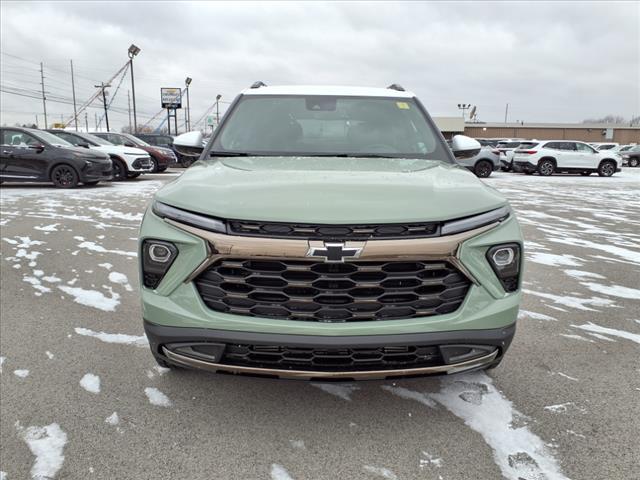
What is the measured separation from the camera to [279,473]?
80.3 inches

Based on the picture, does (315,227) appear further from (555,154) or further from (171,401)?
(555,154)

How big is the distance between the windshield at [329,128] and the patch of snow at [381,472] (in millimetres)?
1920

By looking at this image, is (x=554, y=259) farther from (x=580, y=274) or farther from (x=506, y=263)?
(x=506, y=263)

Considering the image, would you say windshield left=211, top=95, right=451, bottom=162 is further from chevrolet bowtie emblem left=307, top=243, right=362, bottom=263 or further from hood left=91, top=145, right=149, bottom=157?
hood left=91, top=145, right=149, bottom=157

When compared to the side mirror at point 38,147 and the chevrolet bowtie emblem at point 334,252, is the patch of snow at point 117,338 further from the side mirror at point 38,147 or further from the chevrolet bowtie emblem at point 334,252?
the side mirror at point 38,147

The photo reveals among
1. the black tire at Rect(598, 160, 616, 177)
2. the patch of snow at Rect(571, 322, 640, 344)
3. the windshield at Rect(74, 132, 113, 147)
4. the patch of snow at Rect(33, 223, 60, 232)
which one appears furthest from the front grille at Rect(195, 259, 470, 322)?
the black tire at Rect(598, 160, 616, 177)

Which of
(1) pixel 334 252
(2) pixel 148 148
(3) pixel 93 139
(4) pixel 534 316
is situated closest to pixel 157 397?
(1) pixel 334 252

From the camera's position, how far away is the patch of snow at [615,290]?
4320mm

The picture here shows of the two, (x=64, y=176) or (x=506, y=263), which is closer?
(x=506, y=263)

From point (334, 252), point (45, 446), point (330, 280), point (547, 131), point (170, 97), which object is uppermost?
point (170, 97)

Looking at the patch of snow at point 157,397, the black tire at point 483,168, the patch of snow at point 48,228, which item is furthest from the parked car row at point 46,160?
the black tire at point 483,168

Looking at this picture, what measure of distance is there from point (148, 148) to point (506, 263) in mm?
18119

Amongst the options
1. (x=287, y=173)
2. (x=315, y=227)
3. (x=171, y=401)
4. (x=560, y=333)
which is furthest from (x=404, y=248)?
(x=560, y=333)

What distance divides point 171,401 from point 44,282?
2.78 meters
